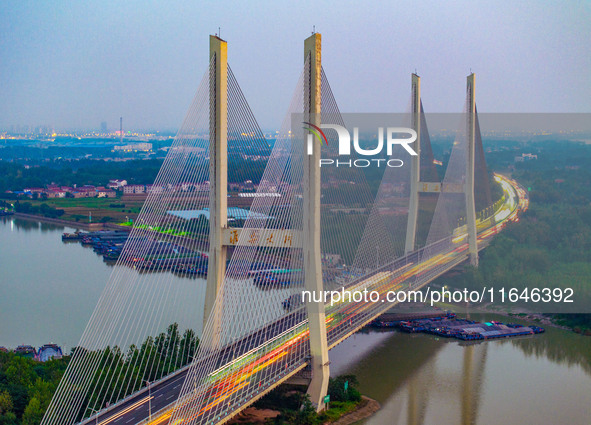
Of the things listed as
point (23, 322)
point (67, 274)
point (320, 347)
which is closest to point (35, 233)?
point (67, 274)

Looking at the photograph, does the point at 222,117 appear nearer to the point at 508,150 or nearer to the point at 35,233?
the point at 35,233

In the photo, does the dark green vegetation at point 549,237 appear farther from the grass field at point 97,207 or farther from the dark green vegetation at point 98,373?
the grass field at point 97,207

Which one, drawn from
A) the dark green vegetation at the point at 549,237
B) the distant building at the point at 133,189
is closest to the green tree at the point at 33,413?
the dark green vegetation at the point at 549,237

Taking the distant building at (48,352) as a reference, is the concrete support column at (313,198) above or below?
above

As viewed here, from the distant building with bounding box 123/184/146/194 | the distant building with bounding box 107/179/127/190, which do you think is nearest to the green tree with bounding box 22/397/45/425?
the distant building with bounding box 123/184/146/194

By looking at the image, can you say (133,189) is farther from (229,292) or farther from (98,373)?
(229,292)
